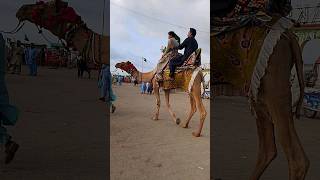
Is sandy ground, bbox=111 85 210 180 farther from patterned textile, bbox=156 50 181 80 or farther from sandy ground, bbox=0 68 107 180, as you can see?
patterned textile, bbox=156 50 181 80

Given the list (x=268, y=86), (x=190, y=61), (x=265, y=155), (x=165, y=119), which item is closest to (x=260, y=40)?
(x=268, y=86)

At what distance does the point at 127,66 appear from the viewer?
7.63m

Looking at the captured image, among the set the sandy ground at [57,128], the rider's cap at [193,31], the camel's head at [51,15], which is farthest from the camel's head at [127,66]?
the camel's head at [51,15]

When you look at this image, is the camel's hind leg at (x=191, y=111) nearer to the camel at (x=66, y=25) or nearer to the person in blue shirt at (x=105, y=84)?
the person in blue shirt at (x=105, y=84)

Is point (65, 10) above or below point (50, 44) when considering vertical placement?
above

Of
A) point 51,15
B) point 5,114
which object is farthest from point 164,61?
point 5,114

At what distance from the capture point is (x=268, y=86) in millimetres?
2883

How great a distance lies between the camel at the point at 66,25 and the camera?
4535mm

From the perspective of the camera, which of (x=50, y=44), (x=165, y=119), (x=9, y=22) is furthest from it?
(x=165, y=119)

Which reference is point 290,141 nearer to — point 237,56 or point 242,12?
point 237,56

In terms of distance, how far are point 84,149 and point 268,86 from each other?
2.88 m

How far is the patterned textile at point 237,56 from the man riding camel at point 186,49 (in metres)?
2.18

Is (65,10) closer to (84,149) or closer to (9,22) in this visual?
(9,22)

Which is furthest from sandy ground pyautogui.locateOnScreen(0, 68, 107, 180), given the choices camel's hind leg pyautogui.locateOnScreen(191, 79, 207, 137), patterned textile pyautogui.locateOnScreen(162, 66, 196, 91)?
camel's hind leg pyautogui.locateOnScreen(191, 79, 207, 137)
